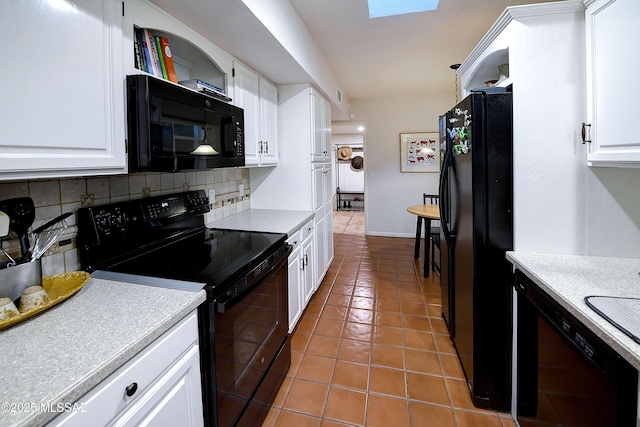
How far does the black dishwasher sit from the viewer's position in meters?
0.82

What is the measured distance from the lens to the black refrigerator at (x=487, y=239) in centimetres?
150

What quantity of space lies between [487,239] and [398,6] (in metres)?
1.84

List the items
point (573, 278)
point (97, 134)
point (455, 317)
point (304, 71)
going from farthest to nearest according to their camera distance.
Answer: point (304, 71) → point (455, 317) → point (573, 278) → point (97, 134)

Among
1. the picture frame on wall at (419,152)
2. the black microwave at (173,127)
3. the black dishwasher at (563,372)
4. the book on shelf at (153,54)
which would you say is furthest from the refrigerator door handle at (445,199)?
the picture frame on wall at (419,152)

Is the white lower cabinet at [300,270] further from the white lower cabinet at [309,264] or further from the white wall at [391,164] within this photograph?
the white wall at [391,164]

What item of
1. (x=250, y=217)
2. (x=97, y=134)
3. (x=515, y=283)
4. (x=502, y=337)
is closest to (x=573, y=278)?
(x=515, y=283)

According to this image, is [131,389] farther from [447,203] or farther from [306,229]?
[447,203]

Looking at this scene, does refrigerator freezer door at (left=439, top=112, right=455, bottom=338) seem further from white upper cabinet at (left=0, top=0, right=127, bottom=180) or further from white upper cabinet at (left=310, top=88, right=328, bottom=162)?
white upper cabinet at (left=0, top=0, right=127, bottom=180)

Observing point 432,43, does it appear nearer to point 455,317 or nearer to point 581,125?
point 581,125

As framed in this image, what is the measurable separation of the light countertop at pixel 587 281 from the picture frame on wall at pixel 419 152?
388cm

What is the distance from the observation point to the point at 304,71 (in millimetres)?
2441

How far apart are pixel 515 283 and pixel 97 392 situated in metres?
1.63

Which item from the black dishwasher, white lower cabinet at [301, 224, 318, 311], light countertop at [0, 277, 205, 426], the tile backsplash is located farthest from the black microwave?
the black dishwasher

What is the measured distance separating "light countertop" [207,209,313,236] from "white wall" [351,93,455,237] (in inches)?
116
